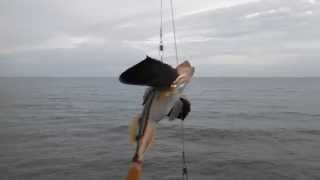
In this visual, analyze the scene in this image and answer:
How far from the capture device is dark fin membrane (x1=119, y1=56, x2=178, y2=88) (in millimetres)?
5012

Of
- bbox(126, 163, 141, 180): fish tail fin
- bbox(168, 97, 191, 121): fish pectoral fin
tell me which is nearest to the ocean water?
bbox(168, 97, 191, 121): fish pectoral fin

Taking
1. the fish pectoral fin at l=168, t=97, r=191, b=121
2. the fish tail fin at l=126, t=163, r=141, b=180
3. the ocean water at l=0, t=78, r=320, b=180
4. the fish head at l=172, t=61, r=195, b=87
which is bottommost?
the ocean water at l=0, t=78, r=320, b=180

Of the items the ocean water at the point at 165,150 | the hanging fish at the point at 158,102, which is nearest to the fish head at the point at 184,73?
the hanging fish at the point at 158,102

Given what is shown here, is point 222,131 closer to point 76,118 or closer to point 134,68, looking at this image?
point 76,118

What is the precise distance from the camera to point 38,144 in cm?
3055

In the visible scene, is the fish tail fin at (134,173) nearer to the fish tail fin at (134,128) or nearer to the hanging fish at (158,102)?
the hanging fish at (158,102)

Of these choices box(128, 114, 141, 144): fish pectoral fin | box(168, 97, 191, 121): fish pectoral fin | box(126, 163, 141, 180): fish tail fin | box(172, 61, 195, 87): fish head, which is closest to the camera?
box(126, 163, 141, 180): fish tail fin

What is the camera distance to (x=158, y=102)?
233 inches

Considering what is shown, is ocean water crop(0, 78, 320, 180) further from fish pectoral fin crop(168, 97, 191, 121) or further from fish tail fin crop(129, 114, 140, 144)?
fish tail fin crop(129, 114, 140, 144)

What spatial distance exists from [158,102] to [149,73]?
96 centimetres

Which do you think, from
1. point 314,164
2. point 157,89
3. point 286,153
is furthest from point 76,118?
point 157,89

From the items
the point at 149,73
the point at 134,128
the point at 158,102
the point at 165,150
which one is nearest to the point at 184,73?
the point at 158,102

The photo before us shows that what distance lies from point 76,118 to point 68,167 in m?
28.2

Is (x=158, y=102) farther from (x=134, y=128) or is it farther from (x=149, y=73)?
(x=149, y=73)
